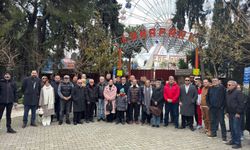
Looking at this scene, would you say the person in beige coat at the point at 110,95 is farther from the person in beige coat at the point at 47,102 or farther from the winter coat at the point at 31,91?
the winter coat at the point at 31,91

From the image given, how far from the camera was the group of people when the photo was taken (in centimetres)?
1083

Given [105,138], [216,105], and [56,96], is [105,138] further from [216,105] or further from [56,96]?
[56,96]

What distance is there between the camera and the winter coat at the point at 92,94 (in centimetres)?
1230

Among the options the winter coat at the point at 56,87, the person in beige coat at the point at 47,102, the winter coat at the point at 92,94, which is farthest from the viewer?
the winter coat at the point at 92,94

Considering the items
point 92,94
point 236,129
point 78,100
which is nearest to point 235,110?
point 236,129

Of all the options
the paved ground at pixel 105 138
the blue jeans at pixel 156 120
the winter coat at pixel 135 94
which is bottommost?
the paved ground at pixel 105 138

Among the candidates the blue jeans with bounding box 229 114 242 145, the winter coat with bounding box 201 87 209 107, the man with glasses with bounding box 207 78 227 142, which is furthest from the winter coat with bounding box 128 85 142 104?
the blue jeans with bounding box 229 114 242 145

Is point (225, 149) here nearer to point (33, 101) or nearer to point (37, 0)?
point (33, 101)

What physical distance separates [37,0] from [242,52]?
14420 mm

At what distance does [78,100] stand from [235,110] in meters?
5.48

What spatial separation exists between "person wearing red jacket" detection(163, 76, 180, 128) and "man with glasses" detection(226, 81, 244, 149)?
2810 mm

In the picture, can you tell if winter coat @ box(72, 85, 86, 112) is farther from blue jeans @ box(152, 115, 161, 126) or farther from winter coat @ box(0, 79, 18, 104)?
blue jeans @ box(152, 115, 161, 126)

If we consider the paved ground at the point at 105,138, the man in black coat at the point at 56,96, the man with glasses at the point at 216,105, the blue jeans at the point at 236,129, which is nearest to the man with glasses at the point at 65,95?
the man in black coat at the point at 56,96

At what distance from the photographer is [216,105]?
9.67 metres
